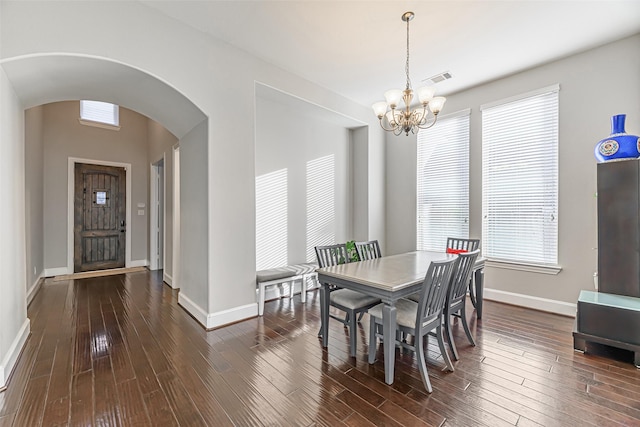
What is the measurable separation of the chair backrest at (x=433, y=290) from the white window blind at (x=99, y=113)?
710cm

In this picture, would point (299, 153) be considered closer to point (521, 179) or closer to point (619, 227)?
point (521, 179)

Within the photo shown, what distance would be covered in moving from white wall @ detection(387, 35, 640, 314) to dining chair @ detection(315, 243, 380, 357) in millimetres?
2558

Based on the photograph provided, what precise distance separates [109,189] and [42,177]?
1.11m

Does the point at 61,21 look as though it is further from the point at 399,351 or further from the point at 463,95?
the point at 463,95

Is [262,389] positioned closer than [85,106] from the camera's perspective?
Yes

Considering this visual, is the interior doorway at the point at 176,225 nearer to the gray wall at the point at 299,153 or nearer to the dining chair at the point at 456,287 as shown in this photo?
the gray wall at the point at 299,153

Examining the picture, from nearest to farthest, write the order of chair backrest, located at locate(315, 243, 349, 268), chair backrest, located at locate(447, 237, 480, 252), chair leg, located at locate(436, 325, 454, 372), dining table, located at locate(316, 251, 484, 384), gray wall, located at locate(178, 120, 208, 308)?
dining table, located at locate(316, 251, 484, 384) < chair leg, located at locate(436, 325, 454, 372) < chair backrest, located at locate(315, 243, 349, 268) < gray wall, located at locate(178, 120, 208, 308) < chair backrest, located at locate(447, 237, 480, 252)

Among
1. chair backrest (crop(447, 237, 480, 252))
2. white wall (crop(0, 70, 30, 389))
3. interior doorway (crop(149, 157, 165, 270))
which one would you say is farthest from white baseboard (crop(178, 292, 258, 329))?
interior doorway (crop(149, 157, 165, 270))

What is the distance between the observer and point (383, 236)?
5.43m

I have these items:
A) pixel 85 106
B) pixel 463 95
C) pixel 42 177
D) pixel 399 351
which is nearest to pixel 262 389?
pixel 399 351

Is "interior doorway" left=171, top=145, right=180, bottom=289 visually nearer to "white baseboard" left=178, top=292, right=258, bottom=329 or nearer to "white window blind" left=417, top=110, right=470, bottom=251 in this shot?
"white baseboard" left=178, top=292, right=258, bottom=329

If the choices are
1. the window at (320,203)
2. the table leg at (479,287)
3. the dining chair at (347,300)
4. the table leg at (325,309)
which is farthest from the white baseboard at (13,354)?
the table leg at (479,287)

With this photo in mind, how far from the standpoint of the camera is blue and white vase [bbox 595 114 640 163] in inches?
104

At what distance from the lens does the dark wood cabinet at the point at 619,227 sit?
8.51 ft
